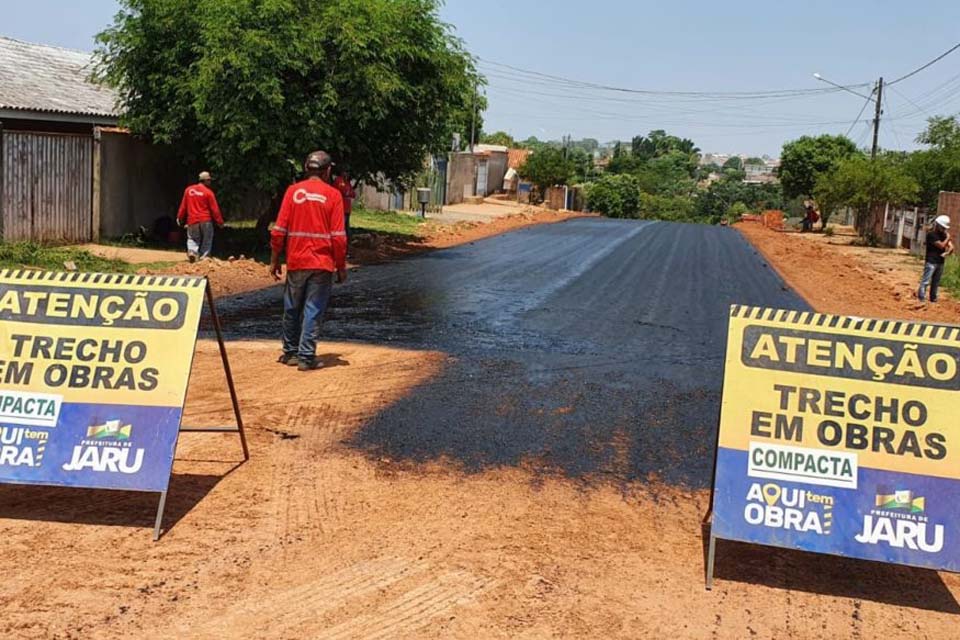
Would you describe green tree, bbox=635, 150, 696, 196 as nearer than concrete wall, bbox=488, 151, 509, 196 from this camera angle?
No

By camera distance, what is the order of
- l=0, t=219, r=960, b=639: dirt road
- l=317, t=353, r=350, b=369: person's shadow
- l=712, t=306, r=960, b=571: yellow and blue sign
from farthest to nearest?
1. l=317, t=353, r=350, b=369: person's shadow
2. l=712, t=306, r=960, b=571: yellow and blue sign
3. l=0, t=219, r=960, b=639: dirt road

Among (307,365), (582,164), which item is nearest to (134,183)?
(307,365)

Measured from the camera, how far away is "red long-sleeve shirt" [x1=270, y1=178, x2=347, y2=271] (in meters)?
8.66

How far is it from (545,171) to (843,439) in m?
54.0

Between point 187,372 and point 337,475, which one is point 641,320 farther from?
point 187,372

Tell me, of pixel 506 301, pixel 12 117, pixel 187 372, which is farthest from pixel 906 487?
pixel 12 117

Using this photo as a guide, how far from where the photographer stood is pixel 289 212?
8.78 metres

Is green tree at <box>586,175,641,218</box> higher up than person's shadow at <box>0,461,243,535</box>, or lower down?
higher up

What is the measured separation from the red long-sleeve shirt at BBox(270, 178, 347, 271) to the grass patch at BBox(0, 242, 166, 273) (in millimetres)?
7334

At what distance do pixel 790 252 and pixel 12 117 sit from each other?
68.4 feet

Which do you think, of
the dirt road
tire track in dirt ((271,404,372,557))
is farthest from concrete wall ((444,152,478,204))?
tire track in dirt ((271,404,372,557))

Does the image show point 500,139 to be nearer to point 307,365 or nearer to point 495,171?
point 495,171

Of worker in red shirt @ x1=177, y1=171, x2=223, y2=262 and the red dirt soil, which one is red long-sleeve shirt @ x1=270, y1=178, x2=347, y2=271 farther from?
worker in red shirt @ x1=177, y1=171, x2=223, y2=262

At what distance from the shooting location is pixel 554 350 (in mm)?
10555
